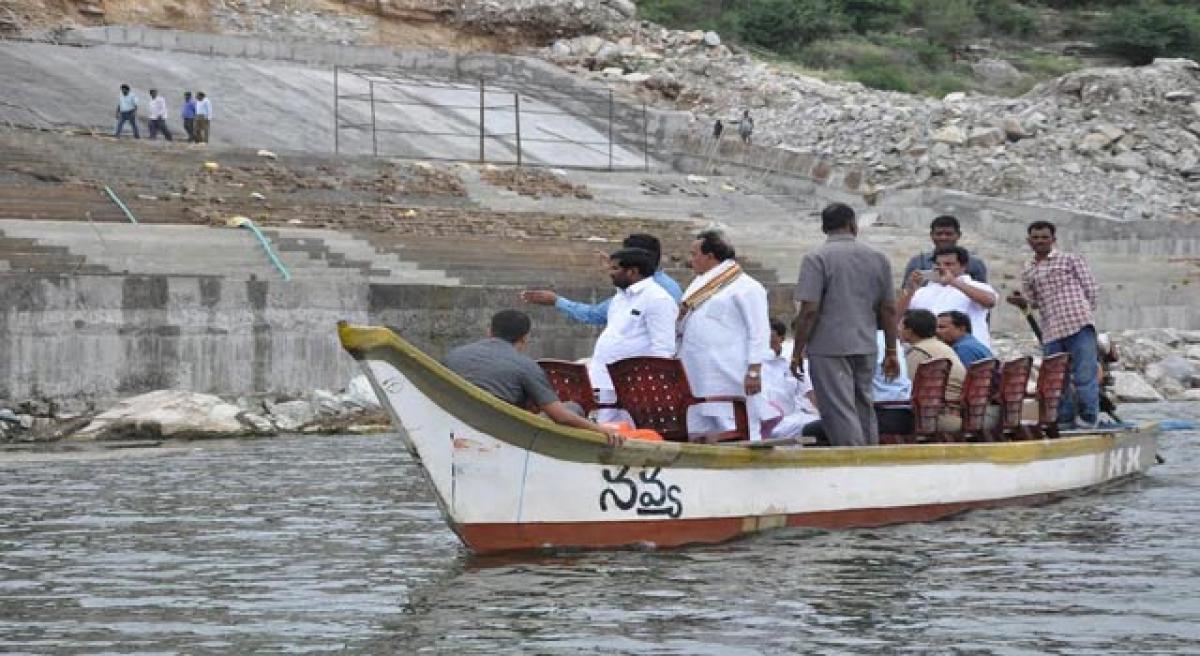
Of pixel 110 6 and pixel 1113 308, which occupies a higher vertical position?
pixel 110 6

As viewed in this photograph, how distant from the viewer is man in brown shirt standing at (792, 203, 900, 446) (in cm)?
1223

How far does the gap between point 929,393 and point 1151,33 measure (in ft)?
173

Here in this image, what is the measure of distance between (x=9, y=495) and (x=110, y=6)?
36949mm

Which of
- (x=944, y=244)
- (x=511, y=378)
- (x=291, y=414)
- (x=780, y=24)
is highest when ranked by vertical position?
(x=780, y=24)

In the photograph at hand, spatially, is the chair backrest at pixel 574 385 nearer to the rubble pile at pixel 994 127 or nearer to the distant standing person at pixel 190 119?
the distant standing person at pixel 190 119

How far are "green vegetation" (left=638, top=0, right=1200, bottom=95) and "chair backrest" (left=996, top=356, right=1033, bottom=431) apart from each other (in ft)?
134

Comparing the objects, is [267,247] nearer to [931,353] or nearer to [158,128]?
[158,128]

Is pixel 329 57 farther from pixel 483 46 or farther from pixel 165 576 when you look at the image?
pixel 165 576

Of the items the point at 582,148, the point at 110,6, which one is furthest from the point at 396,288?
the point at 110,6

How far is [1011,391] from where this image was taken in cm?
1423

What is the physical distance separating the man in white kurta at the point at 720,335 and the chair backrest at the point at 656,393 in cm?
9

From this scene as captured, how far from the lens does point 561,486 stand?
424 inches

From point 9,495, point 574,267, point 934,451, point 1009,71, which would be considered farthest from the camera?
point 1009,71

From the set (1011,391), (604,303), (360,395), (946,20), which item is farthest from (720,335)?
(946,20)
